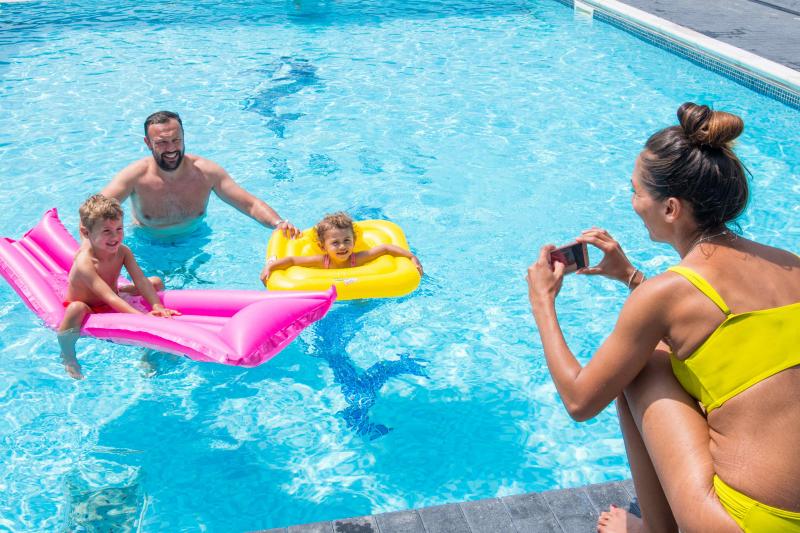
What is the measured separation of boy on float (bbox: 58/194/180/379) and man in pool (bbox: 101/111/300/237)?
116 centimetres

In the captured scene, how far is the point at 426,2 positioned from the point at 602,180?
6931mm

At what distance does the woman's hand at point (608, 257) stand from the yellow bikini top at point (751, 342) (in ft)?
1.81

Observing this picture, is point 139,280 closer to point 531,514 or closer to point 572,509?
point 531,514

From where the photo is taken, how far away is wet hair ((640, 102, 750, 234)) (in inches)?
82.4

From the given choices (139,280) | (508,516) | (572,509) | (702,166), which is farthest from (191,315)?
(702,166)

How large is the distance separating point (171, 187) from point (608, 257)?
12.2 ft

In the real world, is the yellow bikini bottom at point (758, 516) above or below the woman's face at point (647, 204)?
below

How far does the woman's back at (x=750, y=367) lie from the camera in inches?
78.4

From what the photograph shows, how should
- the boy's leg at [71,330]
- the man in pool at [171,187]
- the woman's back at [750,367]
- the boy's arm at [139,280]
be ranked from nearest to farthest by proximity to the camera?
the woman's back at [750,367] → the boy's leg at [71,330] → the boy's arm at [139,280] → the man in pool at [171,187]

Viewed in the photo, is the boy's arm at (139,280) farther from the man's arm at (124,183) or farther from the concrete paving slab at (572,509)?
the concrete paving slab at (572,509)

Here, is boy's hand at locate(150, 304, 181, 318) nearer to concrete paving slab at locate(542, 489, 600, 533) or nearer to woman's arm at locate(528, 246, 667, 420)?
concrete paving slab at locate(542, 489, 600, 533)

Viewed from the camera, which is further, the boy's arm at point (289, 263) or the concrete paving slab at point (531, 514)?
the boy's arm at point (289, 263)

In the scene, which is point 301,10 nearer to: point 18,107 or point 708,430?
point 18,107

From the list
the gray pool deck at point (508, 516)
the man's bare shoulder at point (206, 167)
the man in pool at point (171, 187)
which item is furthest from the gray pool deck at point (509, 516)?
the man's bare shoulder at point (206, 167)
